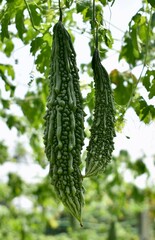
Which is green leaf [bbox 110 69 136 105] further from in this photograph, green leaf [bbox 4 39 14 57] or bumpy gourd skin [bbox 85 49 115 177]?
bumpy gourd skin [bbox 85 49 115 177]

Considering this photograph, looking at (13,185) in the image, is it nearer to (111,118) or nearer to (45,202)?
(45,202)

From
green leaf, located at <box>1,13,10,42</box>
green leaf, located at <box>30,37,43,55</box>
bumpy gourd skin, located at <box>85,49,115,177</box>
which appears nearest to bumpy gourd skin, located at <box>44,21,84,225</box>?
bumpy gourd skin, located at <box>85,49,115,177</box>

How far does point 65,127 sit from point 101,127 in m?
0.22

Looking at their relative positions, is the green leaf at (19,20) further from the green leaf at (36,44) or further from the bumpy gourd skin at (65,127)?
the bumpy gourd skin at (65,127)

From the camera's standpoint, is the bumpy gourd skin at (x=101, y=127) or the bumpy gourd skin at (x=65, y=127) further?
the bumpy gourd skin at (x=101, y=127)

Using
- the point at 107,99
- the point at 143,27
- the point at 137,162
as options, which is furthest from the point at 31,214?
the point at 107,99

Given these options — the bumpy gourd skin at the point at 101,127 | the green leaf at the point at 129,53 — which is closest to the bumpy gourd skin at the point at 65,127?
the bumpy gourd skin at the point at 101,127

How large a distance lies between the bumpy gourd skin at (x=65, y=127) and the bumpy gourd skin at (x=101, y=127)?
0.10m

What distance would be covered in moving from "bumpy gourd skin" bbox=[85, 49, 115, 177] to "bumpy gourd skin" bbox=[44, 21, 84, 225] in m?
0.10

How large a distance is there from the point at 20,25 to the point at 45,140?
3.34 ft

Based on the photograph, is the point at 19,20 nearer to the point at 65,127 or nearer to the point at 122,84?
the point at 65,127

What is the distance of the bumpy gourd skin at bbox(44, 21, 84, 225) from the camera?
6.69 feet

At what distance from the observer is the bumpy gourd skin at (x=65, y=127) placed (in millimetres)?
2039

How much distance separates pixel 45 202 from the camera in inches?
362
